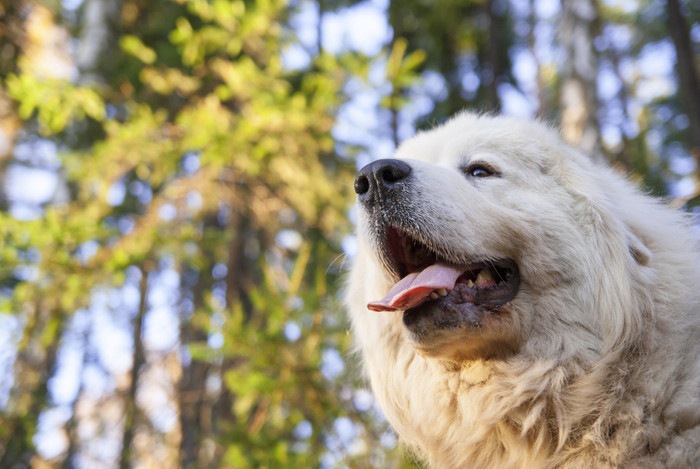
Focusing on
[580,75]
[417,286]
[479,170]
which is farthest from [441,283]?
[580,75]

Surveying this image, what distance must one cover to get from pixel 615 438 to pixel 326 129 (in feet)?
15.5

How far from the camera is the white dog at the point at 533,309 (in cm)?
226

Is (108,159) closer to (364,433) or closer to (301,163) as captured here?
(301,163)

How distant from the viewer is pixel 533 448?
7.82 feet

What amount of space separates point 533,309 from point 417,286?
1.60 feet

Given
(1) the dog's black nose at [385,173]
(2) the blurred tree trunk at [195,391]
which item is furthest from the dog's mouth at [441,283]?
(2) the blurred tree trunk at [195,391]

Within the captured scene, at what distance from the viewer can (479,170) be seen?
112 inches

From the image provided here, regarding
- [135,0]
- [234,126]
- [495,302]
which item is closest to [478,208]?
[495,302]

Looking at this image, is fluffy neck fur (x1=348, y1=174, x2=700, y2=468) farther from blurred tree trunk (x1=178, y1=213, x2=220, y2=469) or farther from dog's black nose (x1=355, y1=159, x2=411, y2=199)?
blurred tree trunk (x1=178, y1=213, x2=220, y2=469)

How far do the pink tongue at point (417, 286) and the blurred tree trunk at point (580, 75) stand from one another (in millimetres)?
3726

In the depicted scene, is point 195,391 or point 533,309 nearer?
point 533,309

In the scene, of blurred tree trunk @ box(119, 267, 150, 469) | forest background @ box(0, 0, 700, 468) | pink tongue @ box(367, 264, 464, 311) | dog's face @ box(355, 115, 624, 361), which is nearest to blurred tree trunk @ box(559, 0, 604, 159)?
forest background @ box(0, 0, 700, 468)

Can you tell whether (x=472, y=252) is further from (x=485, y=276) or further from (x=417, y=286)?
(x=417, y=286)

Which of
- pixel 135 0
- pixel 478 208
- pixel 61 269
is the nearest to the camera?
pixel 478 208
